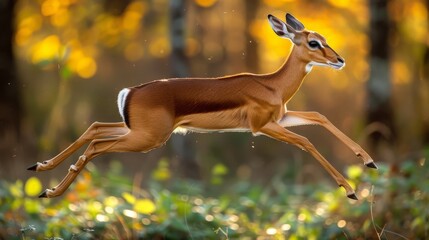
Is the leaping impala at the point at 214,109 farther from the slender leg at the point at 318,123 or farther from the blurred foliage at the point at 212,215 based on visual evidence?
the blurred foliage at the point at 212,215

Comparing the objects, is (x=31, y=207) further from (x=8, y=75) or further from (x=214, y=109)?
(x=8, y=75)

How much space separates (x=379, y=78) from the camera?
14.0 metres

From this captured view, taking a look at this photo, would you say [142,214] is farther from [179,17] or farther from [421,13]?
[421,13]

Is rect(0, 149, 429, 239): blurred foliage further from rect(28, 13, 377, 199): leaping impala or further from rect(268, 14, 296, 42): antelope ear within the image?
rect(268, 14, 296, 42): antelope ear

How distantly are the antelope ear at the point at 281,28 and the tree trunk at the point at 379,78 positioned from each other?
9325 mm

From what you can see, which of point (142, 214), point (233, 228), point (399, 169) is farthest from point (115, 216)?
point (399, 169)

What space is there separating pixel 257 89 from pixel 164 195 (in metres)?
4.19

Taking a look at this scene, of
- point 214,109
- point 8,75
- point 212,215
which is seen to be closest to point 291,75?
point 214,109

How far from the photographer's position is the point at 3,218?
25.6 feet

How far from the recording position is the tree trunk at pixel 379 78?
553 inches

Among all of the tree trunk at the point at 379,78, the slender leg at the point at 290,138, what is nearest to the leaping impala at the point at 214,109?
the slender leg at the point at 290,138

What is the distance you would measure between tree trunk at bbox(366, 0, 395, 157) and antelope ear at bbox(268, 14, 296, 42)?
933 centimetres

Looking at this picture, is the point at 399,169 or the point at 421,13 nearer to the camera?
the point at 399,169

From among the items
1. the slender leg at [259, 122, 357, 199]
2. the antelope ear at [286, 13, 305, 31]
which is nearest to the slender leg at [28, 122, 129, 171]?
the slender leg at [259, 122, 357, 199]
